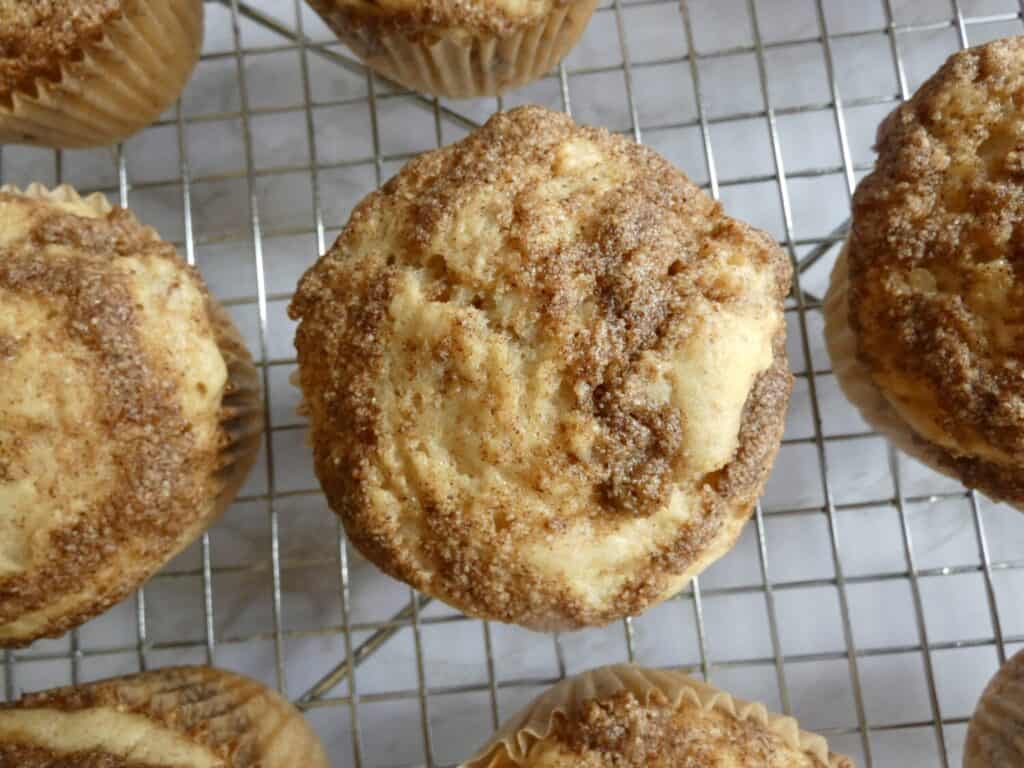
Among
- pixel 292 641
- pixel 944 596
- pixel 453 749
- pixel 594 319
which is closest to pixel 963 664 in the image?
pixel 944 596

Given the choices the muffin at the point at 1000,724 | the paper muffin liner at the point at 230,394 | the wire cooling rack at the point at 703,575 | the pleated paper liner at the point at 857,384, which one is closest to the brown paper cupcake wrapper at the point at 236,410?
the paper muffin liner at the point at 230,394

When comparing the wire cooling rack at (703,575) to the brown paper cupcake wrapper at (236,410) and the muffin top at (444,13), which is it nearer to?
the brown paper cupcake wrapper at (236,410)

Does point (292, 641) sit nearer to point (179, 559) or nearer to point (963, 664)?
point (179, 559)

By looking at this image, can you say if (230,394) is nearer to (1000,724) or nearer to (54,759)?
(54,759)

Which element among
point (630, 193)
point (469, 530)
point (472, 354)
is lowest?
point (469, 530)

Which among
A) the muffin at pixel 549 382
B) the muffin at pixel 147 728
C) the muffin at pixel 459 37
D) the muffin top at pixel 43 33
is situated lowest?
the muffin at pixel 147 728

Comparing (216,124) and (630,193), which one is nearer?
(630,193)
